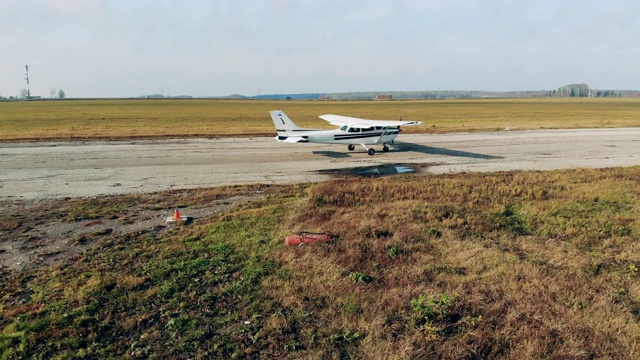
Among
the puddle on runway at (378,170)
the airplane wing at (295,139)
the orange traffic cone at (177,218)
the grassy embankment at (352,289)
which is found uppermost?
the airplane wing at (295,139)

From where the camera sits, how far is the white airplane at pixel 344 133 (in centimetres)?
2452

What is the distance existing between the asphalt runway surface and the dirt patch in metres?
1.61

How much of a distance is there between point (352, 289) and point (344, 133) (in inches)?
707

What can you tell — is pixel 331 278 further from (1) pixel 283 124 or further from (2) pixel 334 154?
(2) pixel 334 154

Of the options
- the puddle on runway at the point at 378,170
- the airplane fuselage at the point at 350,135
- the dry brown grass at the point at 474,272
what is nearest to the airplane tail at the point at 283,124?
the airplane fuselage at the point at 350,135

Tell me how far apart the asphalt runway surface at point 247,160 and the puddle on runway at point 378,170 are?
0.05 meters

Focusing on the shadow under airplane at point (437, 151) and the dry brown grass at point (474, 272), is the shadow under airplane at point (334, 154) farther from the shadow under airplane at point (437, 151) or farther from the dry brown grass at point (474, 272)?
the dry brown grass at point (474, 272)

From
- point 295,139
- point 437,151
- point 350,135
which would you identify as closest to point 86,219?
point 295,139

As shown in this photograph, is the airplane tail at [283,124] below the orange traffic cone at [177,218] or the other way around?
the other way around

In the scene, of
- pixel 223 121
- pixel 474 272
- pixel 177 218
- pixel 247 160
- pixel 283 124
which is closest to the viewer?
pixel 474 272

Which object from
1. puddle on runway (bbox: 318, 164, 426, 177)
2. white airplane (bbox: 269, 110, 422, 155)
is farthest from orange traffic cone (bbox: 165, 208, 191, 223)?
white airplane (bbox: 269, 110, 422, 155)

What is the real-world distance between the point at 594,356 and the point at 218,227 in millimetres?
9429

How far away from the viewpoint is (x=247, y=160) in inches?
930

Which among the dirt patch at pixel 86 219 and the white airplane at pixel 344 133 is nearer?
the dirt patch at pixel 86 219
